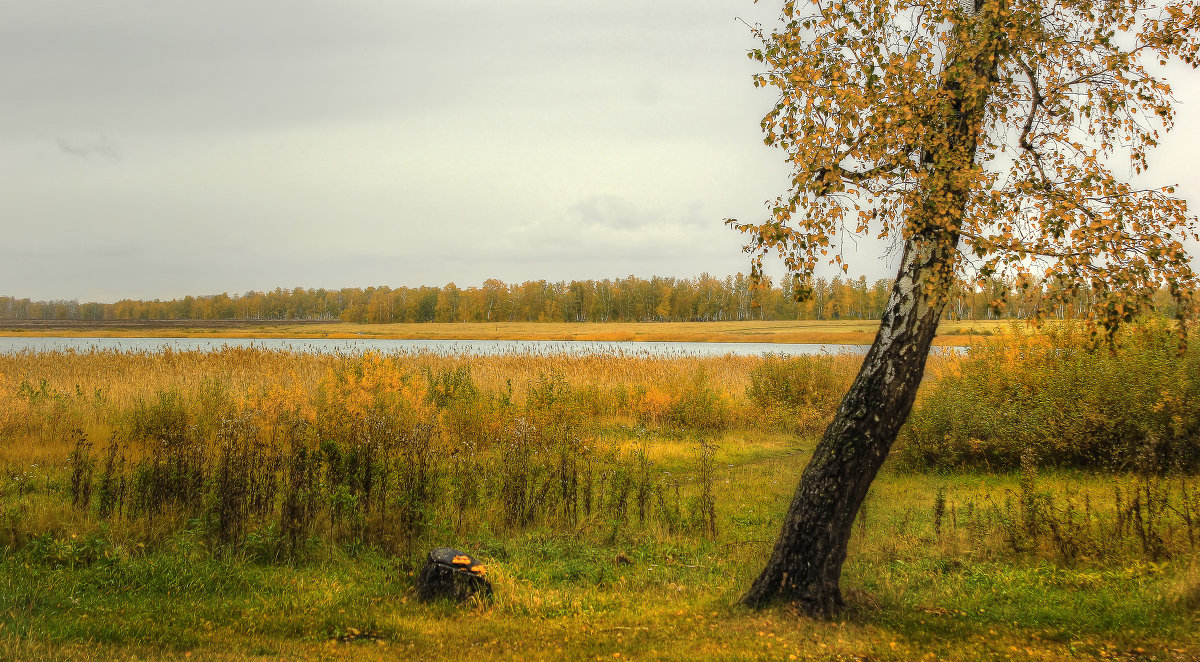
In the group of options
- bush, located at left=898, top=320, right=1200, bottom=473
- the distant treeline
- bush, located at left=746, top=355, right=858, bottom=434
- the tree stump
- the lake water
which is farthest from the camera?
the distant treeline

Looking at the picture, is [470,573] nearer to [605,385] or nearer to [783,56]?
[783,56]

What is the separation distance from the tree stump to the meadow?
14 centimetres

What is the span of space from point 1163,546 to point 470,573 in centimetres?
789

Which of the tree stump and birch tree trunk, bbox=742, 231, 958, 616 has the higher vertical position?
birch tree trunk, bbox=742, 231, 958, 616

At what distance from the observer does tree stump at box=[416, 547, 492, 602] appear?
6469 millimetres

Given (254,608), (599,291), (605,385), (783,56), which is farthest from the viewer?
(599,291)

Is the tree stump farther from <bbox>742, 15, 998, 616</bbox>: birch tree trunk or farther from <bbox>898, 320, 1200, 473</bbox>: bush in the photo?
<bbox>898, 320, 1200, 473</bbox>: bush

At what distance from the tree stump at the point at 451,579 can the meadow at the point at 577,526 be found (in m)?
0.14

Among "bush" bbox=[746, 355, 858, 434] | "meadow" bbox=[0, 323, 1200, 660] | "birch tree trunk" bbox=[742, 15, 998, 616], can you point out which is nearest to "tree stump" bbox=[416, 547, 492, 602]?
"meadow" bbox=[0, 323, 1200, 660]

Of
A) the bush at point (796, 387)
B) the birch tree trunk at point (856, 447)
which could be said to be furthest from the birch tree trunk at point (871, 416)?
the bush at point (796, 387)

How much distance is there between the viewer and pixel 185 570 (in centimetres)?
681

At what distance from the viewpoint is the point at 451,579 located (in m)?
6.51

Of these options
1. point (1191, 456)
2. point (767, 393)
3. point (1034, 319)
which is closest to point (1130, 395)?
point (1191, 456)

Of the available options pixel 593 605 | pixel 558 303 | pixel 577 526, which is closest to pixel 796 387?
pixel 577 526
